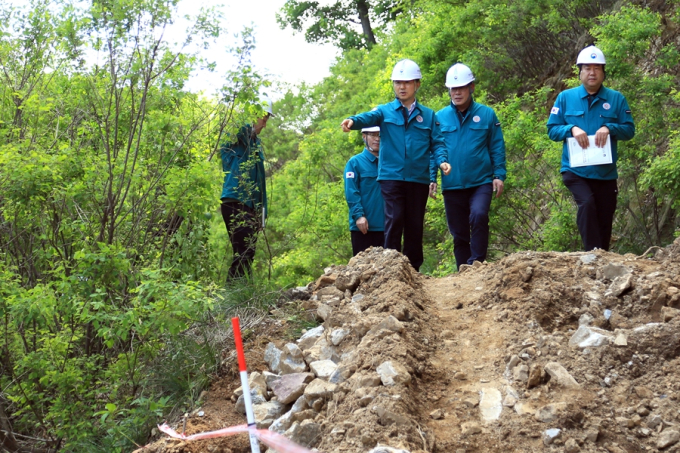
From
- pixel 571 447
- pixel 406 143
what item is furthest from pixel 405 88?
pixel 571 447

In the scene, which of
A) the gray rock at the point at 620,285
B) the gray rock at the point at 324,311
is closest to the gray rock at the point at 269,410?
the gray rock at the point at 324,311

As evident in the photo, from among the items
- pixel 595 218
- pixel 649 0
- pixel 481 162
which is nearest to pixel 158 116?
pixel 481 162

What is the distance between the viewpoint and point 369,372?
4258 millimetres

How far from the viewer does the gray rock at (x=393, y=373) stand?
13.5ft

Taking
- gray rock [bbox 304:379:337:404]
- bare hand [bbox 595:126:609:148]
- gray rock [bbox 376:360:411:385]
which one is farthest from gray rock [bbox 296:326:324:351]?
bare hand [bbox 595:126:609:148]

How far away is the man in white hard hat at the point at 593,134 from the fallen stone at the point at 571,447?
3366 millimetres

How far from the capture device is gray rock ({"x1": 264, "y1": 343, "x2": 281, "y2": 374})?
4.94 m

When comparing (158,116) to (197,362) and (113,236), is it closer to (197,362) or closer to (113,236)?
(113,236)

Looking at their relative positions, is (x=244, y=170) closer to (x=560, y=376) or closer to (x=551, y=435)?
(x=560, y=376)

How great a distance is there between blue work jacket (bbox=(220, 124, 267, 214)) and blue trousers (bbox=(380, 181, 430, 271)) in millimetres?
1218

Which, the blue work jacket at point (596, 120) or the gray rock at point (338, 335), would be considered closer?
the gray rock at point (338, 335)

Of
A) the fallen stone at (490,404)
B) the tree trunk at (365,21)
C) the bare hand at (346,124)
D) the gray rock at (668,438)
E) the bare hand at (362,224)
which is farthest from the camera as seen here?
the tree trunk at (365,21)

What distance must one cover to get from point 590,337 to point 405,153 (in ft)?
9.67

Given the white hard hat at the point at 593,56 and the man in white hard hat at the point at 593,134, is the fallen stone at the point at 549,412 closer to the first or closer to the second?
the man in white hard hat at the point at 593,134
